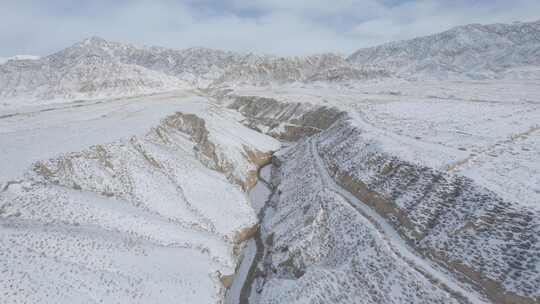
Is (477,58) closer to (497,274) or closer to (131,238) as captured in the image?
(497,274)

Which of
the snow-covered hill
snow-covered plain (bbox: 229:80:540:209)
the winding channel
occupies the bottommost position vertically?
the winding channel

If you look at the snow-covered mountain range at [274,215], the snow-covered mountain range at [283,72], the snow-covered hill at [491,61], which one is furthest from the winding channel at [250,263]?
the snow-covered hill at [491,61]

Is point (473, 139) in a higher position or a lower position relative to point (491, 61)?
lower

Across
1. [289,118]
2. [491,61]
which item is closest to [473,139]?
[289,118]

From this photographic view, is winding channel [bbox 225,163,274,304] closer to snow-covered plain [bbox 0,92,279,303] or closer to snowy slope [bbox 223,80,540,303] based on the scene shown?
snow-covered plain [bbox 0,92,279,303]

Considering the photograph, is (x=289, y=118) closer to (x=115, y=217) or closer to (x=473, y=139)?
(x=473, y=139)

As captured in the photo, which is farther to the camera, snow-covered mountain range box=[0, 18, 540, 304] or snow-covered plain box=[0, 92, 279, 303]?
snow-covered mountain range box=[0, 18, 540, 304]

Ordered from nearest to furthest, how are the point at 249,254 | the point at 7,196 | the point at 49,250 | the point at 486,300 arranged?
1. the point at 486,300
2. the point at 49,250
3. the point at 7,196
4. the point at 249,254

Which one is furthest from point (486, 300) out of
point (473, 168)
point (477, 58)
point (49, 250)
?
point (477, 58)

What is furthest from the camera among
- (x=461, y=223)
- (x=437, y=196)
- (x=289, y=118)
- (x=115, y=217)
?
A: (x=289, y=118)

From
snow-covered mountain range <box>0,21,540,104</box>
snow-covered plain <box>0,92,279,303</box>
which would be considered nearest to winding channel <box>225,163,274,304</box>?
snow-covered plain <box>0,92,279,303</box>

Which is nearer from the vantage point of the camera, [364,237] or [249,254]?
[364,237]
